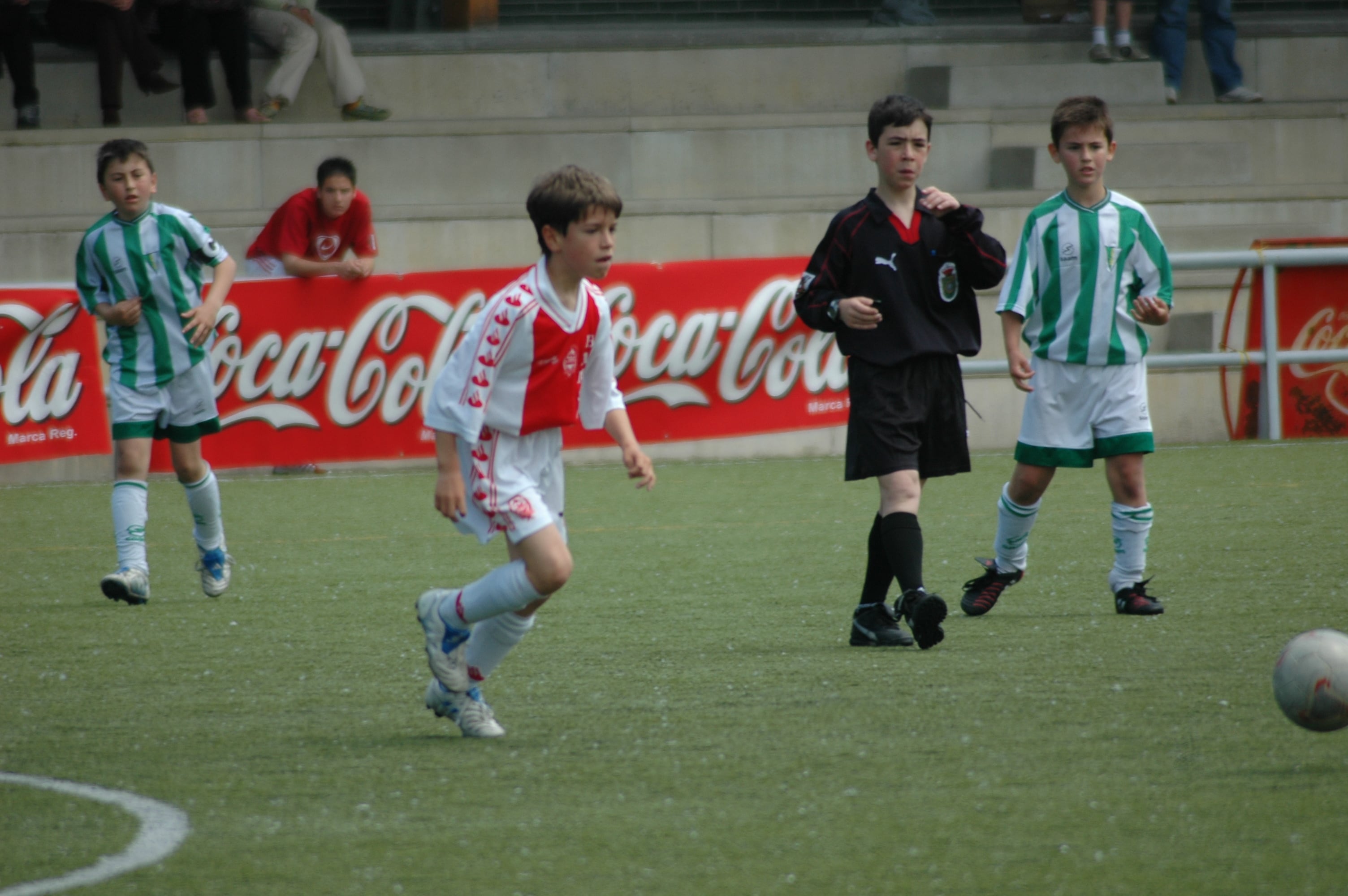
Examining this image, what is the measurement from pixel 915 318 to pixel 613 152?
9.47 meters

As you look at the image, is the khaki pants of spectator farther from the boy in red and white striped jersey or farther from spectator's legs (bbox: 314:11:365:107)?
the boy in red and white striped jersey

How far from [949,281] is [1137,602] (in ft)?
4.20

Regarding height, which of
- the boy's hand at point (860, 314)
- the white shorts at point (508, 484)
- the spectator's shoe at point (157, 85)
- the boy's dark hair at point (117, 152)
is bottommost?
the white shorts at point (508, 484)

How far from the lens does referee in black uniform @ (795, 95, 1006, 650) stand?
5.37 meters

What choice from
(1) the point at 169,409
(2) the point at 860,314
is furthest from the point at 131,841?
(1) the point at 169,409

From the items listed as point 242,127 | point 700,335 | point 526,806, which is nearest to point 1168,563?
point 526,806

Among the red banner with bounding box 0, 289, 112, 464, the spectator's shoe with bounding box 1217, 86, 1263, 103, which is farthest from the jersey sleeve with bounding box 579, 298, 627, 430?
the spectator's shoe with bounding box 1217, 86, 1263, 103

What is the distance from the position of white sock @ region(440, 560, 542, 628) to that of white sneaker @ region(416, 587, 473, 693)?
27mm

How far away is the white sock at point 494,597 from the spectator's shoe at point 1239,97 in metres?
13.8

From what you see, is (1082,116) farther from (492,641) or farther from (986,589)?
(492,641)

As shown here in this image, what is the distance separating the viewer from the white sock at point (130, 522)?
22.1ft

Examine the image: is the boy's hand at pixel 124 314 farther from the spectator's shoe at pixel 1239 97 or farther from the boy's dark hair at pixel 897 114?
the spectator's shoe at pixel 1239 97

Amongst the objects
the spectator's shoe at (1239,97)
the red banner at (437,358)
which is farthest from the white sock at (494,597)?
the spectator's shoe at (1239,97)

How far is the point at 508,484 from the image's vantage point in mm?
4133
